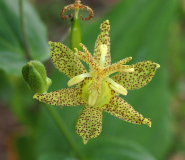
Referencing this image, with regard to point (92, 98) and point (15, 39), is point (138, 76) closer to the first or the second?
point (92, 98)

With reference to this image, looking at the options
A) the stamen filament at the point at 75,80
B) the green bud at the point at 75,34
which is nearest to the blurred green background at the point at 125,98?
the green bud at the point at 75,34

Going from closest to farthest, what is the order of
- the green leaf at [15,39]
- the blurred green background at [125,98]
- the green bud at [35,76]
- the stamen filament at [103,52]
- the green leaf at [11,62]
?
the green bud at [35,76], the stamen filament at [103,52], the green leaf at [11,62], the green leaf at [15,39], the blurred green background at [125,98]

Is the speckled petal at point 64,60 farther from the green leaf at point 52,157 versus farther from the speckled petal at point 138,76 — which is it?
the green leaf at point 52,157

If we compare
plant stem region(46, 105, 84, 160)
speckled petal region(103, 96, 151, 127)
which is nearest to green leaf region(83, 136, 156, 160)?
plant stem region(46, 105, 84, 160)

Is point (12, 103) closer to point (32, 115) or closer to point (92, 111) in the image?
point (32, 115)

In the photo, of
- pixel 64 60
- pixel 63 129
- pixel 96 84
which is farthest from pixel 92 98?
pixel 63 129

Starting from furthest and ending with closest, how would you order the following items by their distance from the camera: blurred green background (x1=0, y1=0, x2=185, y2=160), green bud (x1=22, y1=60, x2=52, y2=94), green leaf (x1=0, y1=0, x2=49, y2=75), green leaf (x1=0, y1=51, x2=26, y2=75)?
blurred green background (x1=0, y1=0, x2=185, y2=160)
green leaf (x1=0, y1=0, x2=49, y2=75)
green leaf (x1=0, y1=51, x2=26, y2=75)
green bud (x1=22, y1=60, x2=52, y2=94)

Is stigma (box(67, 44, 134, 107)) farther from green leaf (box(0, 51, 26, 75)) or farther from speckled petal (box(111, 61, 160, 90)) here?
green leaf (box(0, 51, 26, 75))

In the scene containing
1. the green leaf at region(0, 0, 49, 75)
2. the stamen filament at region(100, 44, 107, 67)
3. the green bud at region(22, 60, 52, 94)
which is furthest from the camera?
the green leaf at region(0, 0, 49, 75)
